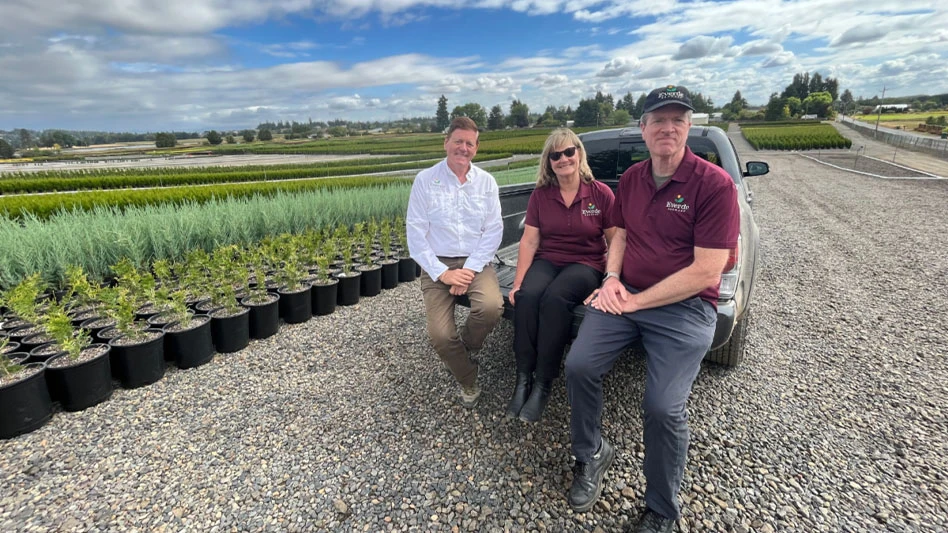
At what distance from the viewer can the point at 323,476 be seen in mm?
2307

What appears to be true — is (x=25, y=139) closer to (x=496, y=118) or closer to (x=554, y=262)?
(x=496, y=118)

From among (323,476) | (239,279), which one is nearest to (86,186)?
(239,279)

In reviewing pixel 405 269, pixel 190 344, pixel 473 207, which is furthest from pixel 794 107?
pixel 190 344

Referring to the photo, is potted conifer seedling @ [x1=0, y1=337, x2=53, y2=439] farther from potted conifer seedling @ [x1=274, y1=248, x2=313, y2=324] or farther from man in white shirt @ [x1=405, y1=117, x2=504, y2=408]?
man in white shirt @ [x1=405, y1=117, x2=504, y2=408]

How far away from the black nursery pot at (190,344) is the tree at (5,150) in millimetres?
49259

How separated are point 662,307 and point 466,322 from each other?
4.06 feet

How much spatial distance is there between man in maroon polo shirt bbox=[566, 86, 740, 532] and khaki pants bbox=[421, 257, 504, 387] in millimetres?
761

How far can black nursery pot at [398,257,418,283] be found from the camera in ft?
18.5

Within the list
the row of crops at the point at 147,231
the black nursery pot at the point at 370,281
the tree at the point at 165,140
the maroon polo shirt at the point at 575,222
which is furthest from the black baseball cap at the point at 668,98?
the tree at the point at 165,140

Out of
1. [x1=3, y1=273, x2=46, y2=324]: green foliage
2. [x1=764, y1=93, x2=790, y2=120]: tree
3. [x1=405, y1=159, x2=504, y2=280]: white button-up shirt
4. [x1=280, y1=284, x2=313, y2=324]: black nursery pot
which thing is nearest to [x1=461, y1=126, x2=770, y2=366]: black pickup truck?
[x1=405, y1=159, x2=504, y2=280]: white button-up shirt

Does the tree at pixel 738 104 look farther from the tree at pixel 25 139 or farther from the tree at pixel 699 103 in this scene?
the tree at pixel 25 139

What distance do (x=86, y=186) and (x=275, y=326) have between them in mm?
20848

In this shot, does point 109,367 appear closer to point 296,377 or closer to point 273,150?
point 296,377

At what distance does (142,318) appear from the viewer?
12.1 ft
